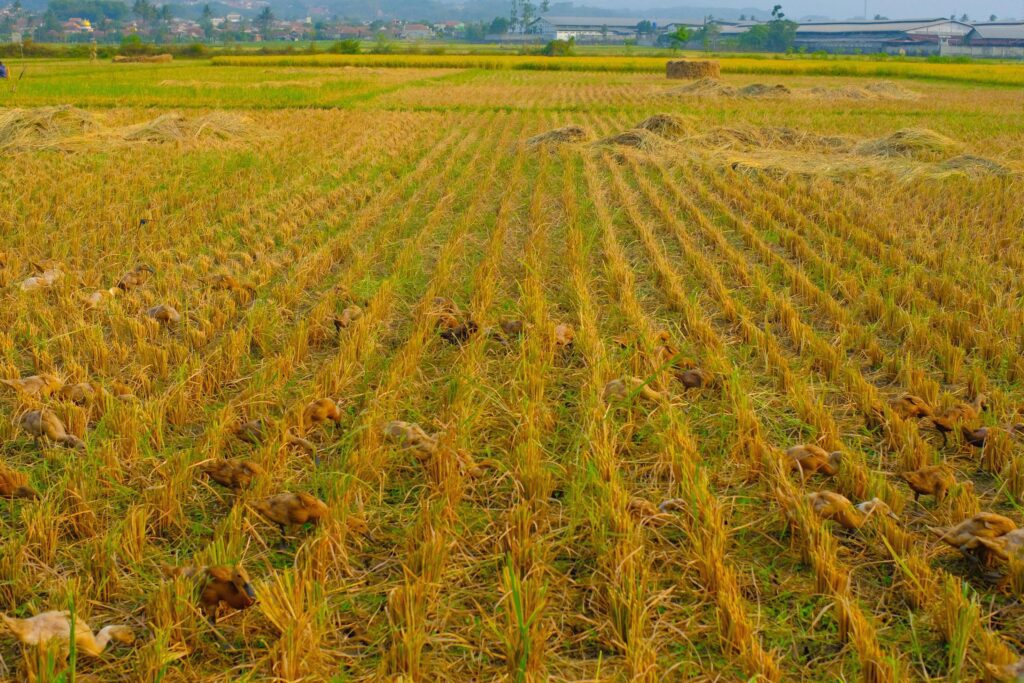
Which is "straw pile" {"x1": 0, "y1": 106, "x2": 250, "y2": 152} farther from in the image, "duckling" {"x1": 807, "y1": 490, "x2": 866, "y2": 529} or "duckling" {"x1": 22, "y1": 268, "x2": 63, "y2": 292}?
"duckling" {"x1": 807, "y1": 490, "x2": 866, "y2": 529}

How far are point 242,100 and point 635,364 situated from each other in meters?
19.7

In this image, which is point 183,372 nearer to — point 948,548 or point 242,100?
point 948,548

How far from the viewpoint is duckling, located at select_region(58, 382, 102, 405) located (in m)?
3.90

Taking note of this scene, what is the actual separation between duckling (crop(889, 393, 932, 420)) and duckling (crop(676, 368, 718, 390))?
33.4 inches

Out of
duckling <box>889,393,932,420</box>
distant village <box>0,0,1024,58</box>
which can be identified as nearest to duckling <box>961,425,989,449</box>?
duckling <box>889,393,932,420</box>

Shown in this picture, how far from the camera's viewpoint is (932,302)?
555cm

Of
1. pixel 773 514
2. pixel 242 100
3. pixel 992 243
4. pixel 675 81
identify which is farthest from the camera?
pixel 675 81

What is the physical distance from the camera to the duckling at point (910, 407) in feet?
12.5

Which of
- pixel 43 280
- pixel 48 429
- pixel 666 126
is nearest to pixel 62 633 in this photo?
pixel 48 429

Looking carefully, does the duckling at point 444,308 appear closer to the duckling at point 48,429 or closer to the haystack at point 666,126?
the duckling at point 48,429

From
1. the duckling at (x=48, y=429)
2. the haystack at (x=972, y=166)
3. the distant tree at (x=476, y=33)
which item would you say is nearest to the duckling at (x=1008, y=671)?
the duckling at (x=48, y=429)

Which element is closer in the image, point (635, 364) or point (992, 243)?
point (635, 364)

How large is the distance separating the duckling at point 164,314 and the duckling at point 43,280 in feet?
3.61

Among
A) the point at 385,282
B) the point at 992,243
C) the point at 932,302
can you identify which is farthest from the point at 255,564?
the point at 992,243
